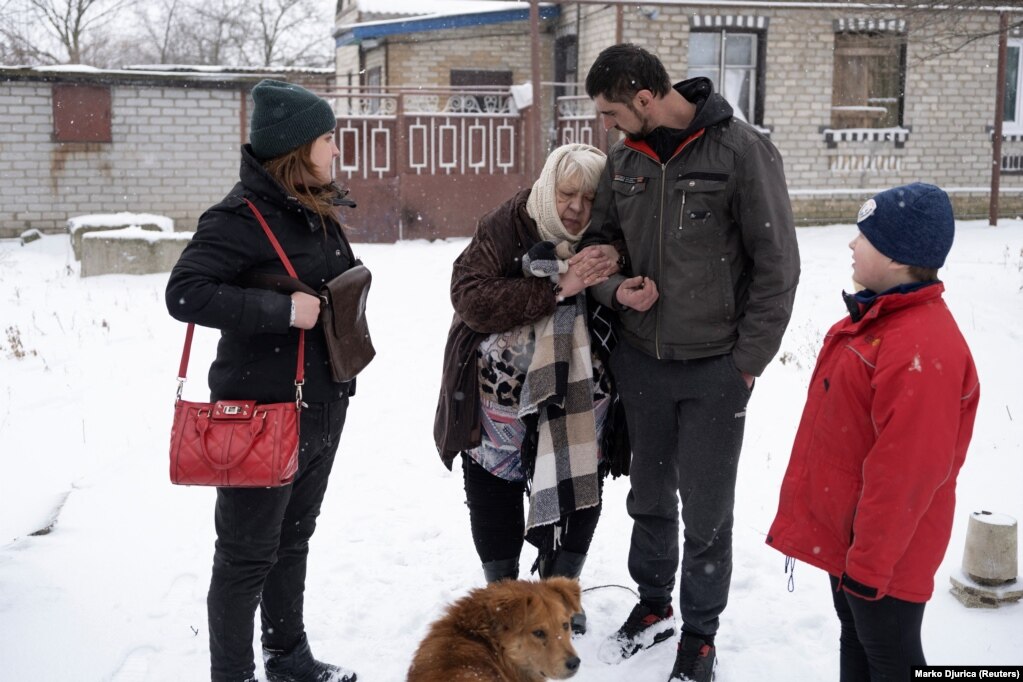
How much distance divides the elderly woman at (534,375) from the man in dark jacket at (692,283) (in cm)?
11

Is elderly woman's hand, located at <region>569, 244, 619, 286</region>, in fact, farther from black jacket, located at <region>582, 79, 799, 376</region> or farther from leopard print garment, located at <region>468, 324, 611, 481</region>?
leopard print garment, located at <region>468, 324, 611, 481</region>

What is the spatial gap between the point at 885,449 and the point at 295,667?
1.94 metres

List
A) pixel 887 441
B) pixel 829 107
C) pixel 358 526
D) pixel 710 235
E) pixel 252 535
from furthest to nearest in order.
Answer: pixel 829 107, pixel 358 526, pixel 710 235, pixel 252 535, pixel 887 441

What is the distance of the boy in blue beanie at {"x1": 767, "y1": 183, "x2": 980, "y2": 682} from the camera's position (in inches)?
80.3

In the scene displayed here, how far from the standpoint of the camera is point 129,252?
10430 millimetres

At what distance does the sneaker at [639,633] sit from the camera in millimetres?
3139

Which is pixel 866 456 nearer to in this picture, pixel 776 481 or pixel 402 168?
pixel 776 481

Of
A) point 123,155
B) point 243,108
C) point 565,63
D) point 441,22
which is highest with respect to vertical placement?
point 441,22

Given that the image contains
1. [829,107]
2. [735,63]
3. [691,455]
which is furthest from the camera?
[829,107]

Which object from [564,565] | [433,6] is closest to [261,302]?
[564,565]

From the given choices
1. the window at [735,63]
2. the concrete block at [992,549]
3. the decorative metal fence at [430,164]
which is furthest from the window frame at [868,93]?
the concrete block at [992,549]

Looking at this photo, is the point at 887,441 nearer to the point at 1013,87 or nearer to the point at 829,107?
the point at 829,107

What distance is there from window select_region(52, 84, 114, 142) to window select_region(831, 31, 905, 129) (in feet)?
37.6

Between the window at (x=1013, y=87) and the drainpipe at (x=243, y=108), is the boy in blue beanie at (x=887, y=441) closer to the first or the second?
the drainpipe at (x=243, y=108)
